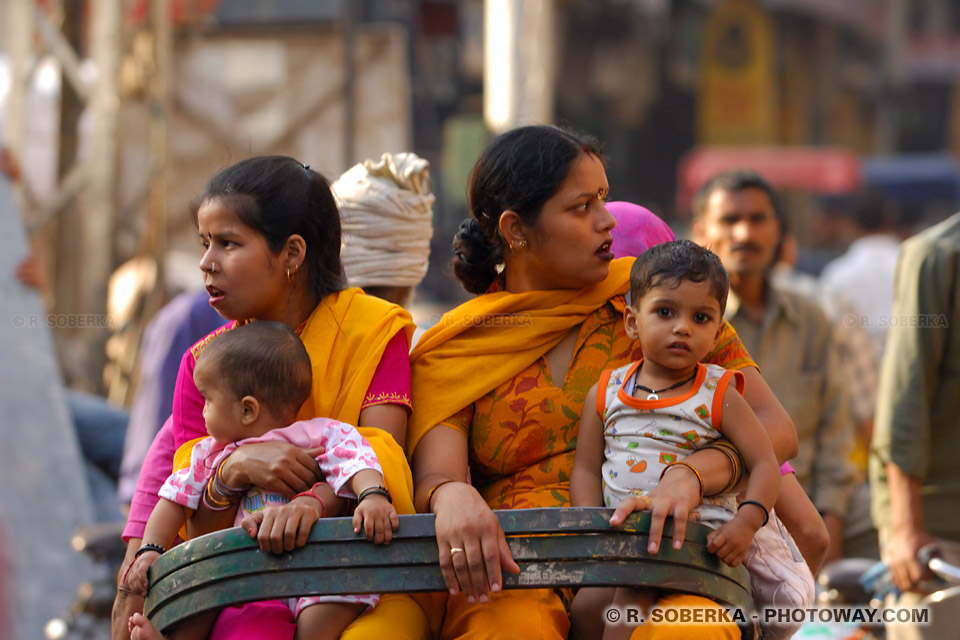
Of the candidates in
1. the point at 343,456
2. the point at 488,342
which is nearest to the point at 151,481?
the point at 343,456

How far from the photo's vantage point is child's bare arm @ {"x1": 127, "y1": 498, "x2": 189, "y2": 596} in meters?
2.47

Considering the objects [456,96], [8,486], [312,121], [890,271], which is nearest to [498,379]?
[8,486]

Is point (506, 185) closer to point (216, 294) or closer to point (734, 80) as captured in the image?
point (216, 294)

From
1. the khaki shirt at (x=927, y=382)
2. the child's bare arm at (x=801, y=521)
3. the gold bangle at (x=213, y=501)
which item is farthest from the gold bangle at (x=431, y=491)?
the khaki shirt at (x=927, y=382)

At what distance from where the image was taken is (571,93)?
20.2m

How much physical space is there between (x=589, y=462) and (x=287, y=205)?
87cm

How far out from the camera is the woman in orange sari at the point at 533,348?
271 cm

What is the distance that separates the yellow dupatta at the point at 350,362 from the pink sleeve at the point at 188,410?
0.06 meters

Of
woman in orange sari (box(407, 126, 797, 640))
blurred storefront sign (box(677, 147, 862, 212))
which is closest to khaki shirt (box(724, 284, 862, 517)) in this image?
woman in orange sari (box(407, 126, 797, 640))

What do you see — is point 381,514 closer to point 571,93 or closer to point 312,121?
point 312,121

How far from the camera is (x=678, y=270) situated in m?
2.49

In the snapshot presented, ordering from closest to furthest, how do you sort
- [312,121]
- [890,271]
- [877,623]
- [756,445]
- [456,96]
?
[756,445] → [877,623] → [890,271] → [312,121] → [456,96]

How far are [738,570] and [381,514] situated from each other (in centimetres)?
70

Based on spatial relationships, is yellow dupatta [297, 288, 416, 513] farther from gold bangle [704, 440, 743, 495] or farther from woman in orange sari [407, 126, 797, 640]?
gold bangle [704, 440, 743, 495]
